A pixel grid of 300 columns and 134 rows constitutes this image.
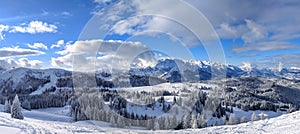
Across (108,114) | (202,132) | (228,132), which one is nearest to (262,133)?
(228,132)

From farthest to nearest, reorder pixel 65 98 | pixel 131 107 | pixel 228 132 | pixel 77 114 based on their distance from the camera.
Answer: pixel 65 98 → pixel 131 107 → pixel 77 114 → pixel 228 132

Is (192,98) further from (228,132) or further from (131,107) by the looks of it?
(228,132)

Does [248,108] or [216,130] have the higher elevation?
[216,130]

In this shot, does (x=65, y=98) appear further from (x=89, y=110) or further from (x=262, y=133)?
(x=262, y=133)

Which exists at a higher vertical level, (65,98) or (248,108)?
(65,98)

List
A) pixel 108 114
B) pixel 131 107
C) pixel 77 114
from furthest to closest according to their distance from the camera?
pixel 131 107
pixel 77 114
pixel 108 114

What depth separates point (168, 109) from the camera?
161 m

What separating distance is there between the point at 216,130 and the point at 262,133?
5821 mm

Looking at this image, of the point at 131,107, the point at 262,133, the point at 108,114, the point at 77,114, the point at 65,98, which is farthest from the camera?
the point at 65,98

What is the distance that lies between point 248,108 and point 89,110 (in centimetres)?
Result: 12026

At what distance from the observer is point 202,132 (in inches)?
1373

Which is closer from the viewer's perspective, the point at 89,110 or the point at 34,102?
the point at 89,110

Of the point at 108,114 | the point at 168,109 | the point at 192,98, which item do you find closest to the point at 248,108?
the point at 192,98

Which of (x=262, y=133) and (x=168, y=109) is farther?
(x=168, y=109)
